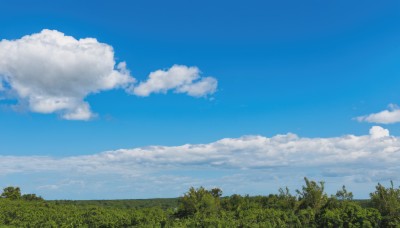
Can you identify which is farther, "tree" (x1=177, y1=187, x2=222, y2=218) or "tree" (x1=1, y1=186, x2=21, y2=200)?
"tree" (x1=1, y1=186, x2=21, y2=200)

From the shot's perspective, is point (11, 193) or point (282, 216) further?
point (11, 193)

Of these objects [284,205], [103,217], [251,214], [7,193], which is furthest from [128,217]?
[7,193]

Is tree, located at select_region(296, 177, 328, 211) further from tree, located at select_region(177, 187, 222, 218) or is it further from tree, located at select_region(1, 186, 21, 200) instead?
tree, located at select_region(1, 186, 21, 200)

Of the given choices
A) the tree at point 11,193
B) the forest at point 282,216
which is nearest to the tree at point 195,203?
the forest at point 282,216

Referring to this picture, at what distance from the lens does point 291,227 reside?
34969 millimetres

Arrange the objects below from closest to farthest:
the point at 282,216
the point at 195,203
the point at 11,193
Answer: the point at 282,216
the point at 195,203
the point at 11,193

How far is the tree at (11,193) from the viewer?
9288 centimetres

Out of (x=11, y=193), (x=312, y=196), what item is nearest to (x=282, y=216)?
(x=312, y=196)

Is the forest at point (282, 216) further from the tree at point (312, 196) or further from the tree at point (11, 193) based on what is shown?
the tree at point (11, 193)

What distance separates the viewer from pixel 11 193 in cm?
9394

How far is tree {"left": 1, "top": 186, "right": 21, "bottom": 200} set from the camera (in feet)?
305

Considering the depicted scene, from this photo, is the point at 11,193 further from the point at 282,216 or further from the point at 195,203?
the point at 282,216

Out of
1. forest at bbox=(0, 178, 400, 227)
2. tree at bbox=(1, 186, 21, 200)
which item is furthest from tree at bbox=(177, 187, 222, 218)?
tree at bbox=(1, 186, 21, 200)

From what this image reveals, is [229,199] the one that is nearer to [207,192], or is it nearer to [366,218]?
[207,192]
